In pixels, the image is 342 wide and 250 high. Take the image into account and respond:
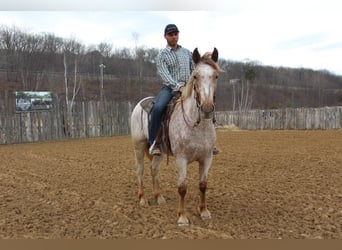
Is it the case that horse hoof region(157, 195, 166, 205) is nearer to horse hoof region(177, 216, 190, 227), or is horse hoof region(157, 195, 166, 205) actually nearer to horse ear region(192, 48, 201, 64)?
horse hoof region(177, 216, 190, 227)

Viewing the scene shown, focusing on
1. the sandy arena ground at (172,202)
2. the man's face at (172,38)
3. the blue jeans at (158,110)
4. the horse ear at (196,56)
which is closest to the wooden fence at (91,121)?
the sandy arena ground at (172,202)

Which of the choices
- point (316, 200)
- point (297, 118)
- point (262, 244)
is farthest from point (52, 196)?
point (297, 118)

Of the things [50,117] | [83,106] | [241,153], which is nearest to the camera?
[241,153]

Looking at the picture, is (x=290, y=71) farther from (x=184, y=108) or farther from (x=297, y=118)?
(x=184, y=108)

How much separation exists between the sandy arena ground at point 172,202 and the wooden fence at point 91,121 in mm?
6789

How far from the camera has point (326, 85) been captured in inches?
2330

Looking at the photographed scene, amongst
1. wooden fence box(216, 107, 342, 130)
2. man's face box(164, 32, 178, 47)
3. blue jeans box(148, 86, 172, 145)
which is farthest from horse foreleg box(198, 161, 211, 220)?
wooden fence box(216, 107, 342, 130)

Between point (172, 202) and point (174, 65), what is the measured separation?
1.82 m

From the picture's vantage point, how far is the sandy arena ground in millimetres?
3271

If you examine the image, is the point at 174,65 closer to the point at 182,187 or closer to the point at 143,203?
the point at 182,187

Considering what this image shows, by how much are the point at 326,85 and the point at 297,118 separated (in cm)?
4454

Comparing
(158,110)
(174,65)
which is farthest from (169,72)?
(158,110)

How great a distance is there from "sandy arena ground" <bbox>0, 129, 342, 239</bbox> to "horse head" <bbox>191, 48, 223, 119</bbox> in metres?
1.25

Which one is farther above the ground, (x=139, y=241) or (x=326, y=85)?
(x=326, y=85)
